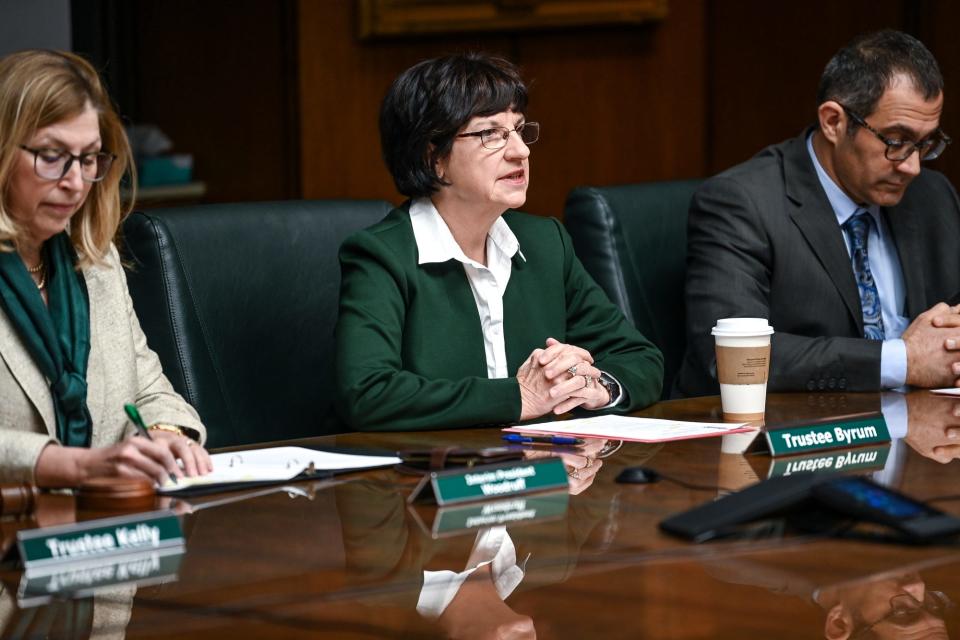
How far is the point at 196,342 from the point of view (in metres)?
2.48

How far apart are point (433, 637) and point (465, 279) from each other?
1.40 m

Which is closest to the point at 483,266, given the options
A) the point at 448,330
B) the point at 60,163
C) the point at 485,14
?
the point at 448,330

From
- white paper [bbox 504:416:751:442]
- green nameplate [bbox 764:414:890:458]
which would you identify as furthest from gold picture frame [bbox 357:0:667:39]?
green nameplate [bbox 764:414:890:458]

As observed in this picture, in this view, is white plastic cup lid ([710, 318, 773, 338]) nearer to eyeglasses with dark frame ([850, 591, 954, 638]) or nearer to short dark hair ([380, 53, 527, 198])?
short dark hair ([380, 53, 527, 198])

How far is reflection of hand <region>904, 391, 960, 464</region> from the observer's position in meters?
1.83

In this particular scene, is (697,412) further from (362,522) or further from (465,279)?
(362,522)

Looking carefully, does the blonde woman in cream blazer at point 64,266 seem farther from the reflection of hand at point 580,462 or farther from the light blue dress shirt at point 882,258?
the light blue dress shirt at point 882,258

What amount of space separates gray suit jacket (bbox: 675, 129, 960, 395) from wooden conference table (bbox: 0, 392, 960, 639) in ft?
3.52

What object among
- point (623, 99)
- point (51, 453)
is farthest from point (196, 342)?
point (623, 99)

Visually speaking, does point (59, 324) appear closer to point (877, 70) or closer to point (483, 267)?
point (483, 267)

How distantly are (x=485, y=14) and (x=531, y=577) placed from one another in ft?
13.1

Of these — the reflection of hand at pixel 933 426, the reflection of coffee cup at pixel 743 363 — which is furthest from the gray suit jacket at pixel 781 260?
the reflection of coffee cup at pixel 743 363

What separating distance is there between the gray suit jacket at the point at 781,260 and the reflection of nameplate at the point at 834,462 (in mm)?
802

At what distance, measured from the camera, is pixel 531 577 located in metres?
1.27
